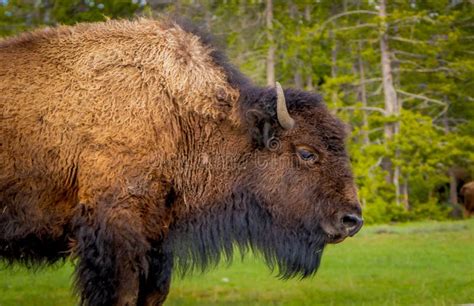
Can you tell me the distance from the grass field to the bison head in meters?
0.48

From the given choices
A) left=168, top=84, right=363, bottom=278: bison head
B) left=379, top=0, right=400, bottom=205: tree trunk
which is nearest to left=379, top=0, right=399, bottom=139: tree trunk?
left=379, top=0, right=400, bottom=205: tree trunk

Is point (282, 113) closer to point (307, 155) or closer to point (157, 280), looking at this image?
point (307, 155)

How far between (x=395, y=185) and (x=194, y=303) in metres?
21.5

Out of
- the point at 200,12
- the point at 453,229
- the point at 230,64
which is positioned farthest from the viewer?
the point at 453,229

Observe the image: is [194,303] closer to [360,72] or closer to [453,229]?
[453,229]

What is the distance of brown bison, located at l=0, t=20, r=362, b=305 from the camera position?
590 centimetres

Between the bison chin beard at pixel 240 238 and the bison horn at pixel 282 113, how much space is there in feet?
2.06

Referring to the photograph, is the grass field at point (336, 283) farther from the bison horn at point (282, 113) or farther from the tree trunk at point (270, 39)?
the tree trunk at point (270, 39)

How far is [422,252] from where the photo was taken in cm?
1525

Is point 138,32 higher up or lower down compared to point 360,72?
lower down

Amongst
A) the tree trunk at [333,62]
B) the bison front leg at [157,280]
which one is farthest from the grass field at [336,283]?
the tree trunk at [333,62]

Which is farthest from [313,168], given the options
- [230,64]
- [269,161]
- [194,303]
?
[194,303]

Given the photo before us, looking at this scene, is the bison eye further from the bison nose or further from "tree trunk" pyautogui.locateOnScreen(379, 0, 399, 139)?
"tree trunk" pyautogui.locateOnScreen(379, 0, 399, 139)

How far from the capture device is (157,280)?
6309 mm
